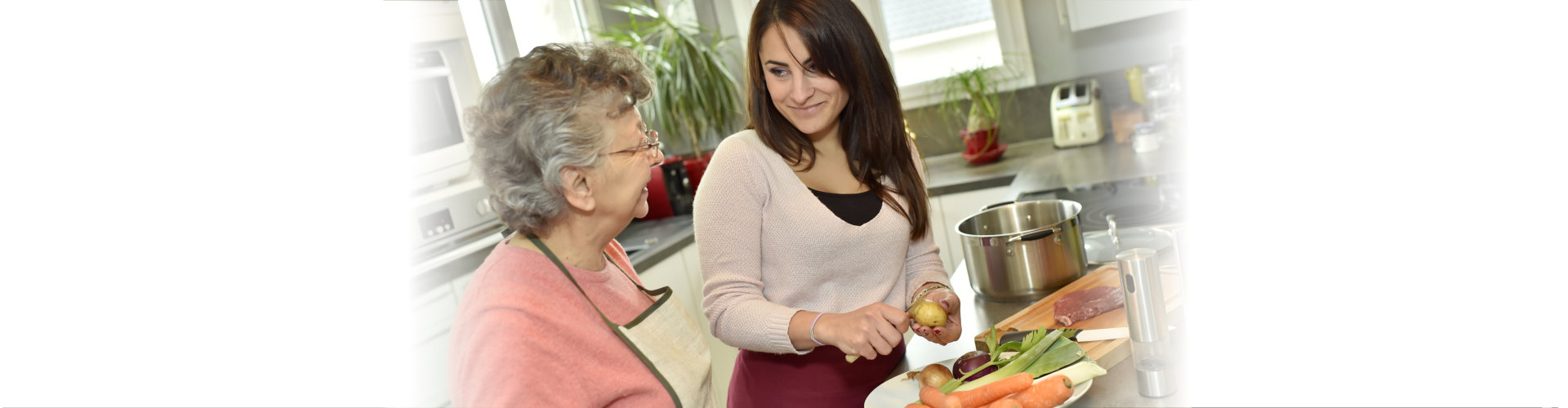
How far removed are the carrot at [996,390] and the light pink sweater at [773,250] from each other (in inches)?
9.6

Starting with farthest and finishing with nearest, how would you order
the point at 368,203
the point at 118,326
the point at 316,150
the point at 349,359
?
the point at 368,203 < the point at 316,150 < the point at 349,359 < the point at 118,326

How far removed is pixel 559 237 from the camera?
3.34ft

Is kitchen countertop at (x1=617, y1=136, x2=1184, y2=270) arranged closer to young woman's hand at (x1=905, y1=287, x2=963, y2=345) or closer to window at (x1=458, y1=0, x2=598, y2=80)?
window at (x1=458, y1=0, x2=598, y2=80)

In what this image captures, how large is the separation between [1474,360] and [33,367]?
72.8 inches

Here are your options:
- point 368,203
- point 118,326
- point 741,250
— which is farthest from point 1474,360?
point 368,203

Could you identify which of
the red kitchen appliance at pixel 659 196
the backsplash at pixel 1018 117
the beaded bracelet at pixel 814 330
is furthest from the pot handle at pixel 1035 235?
the backsplash at pixel 1018 117

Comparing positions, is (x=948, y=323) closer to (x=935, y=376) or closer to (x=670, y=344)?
(x=935, y=376)

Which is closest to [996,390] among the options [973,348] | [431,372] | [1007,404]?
[1007,404]

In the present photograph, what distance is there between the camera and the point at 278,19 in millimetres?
1828

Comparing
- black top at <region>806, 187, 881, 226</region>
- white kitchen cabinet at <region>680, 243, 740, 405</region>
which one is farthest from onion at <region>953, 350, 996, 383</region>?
white kitchen cabinet at <region>680, 243, 740, 405</region>

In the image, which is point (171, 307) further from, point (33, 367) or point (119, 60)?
point (119, 60)

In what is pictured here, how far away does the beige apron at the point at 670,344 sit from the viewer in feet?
3.42

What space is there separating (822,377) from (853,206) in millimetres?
256

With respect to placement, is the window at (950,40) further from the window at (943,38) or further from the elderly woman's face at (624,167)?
the elderly woman's face at (624,167)
